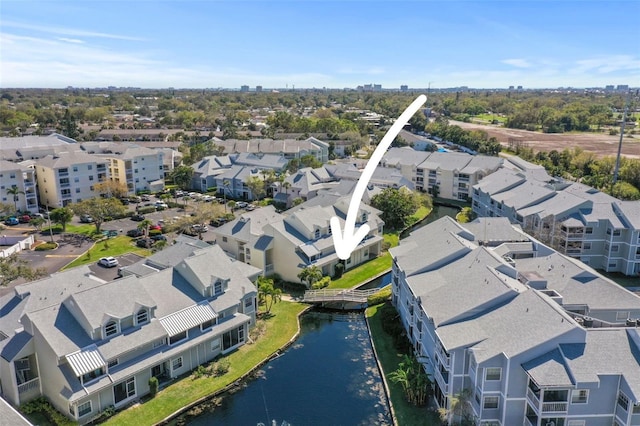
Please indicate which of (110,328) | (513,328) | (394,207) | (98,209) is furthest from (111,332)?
(394,207)

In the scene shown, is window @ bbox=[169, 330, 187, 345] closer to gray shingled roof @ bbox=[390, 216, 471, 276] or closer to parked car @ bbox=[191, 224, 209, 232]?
gray shingled roof @ bbox=[390, 216, 471, 276]

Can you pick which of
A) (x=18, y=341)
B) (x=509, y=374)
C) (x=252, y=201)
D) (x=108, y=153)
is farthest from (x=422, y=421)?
(x=108, y=153)

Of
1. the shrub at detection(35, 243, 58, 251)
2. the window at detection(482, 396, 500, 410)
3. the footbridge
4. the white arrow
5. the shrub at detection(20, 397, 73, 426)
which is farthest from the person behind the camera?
the shrub at detection(35, 243, 58, 251)

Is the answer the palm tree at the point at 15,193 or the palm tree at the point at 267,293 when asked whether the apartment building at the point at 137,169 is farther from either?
the palm tree at the point at 267,293

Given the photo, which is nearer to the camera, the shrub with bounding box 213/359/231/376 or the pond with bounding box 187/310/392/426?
the pond with bounding box 187/310/392/426

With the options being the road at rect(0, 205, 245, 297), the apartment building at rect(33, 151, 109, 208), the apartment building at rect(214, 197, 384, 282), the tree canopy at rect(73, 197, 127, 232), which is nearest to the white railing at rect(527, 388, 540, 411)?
the apartment building at rect(214, 197, 384, 282)

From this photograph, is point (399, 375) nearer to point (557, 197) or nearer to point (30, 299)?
point (30, 299)
